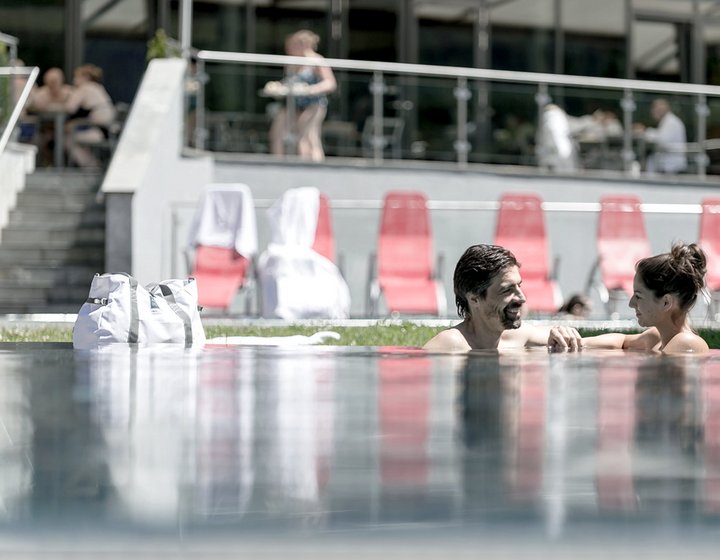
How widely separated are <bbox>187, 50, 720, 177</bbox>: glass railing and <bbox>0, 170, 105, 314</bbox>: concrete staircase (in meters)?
1.89

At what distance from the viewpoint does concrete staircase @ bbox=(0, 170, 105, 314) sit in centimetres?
1345

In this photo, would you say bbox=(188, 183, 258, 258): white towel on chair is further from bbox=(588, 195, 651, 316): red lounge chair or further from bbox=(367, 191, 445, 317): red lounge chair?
bbox=(588, 195, 651, 316): red lounge chair

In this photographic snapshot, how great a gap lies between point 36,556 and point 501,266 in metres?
3.79

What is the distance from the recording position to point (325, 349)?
5730 mm

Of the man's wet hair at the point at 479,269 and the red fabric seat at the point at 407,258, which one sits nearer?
the man's wet hair at the point at 479,269

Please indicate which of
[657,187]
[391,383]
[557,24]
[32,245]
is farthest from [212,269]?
[557,24]

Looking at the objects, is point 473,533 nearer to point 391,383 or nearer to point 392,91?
point 391,383

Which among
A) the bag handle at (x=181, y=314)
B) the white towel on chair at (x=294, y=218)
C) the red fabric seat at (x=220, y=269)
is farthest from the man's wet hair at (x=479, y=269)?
the red fabric seat at (x=220, y=269)

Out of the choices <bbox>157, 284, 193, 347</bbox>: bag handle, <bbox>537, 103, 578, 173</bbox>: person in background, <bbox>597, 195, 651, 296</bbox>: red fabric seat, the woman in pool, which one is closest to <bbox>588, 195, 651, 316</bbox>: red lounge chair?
<bbox>597, 195, 651, 296</bbox>: red fabric seat

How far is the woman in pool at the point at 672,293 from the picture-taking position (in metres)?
6.00

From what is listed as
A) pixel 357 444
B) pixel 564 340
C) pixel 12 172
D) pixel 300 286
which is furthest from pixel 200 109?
pixel 357 444

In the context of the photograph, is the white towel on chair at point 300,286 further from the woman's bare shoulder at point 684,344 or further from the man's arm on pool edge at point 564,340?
the woman's bare shoulder at point 684,344

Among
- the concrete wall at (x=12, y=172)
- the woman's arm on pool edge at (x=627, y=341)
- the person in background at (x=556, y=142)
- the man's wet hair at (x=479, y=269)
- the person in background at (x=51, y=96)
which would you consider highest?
the person in background at (x=51, y=96)

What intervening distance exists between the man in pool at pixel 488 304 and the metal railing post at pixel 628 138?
11.5 m
